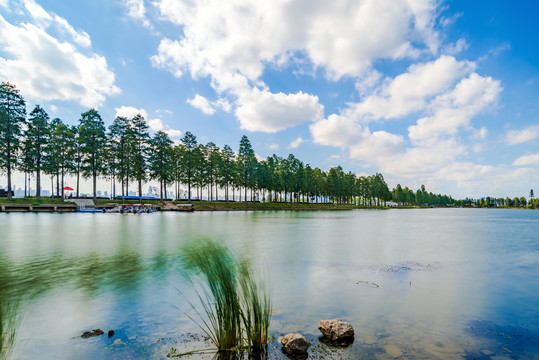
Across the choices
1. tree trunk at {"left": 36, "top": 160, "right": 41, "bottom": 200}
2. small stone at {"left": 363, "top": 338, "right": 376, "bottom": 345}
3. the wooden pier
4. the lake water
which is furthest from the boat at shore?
small stone at {"left": 363, "top": 338, "right": 376, "bottom": 345}

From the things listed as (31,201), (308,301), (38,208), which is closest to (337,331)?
(308,301)

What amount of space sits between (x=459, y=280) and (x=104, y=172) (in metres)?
71.4

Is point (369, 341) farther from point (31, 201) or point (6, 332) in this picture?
point (31, 201)

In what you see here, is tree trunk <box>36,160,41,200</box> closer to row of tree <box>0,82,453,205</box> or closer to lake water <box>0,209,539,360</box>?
row of tree <box>0,82,453,205</box>

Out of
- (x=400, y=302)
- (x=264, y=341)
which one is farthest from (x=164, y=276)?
(x=400, y=302)

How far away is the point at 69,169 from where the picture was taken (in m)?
60.5

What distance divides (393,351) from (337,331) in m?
1.12

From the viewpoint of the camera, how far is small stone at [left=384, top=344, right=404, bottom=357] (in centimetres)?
519

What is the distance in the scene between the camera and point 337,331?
5633 mm

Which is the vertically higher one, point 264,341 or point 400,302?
point 264,341

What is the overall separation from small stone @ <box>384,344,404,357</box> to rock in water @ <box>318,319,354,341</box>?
0.72 metres

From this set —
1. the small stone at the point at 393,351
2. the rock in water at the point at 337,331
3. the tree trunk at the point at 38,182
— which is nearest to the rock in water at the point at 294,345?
the rock in water at the point at 337,331

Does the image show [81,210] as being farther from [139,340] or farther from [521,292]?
[521,292]

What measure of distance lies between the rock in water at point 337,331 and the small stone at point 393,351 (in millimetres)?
718
